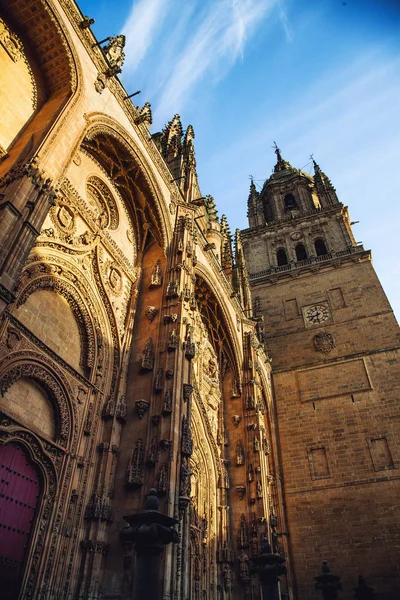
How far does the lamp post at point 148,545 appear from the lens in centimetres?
539

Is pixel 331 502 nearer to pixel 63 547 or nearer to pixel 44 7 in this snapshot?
pixel 63 547

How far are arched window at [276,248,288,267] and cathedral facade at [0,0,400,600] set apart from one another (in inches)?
281

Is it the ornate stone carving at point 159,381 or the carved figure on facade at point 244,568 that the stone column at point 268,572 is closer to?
the ornate stone carving at point 159,381

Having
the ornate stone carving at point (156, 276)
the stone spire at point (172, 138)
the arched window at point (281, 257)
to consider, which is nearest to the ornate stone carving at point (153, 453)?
the ornate stone carving at point (156, 276)

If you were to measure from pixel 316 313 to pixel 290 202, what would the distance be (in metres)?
14.0

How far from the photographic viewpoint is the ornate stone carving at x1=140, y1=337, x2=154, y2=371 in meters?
11.2

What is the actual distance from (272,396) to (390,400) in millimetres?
5725

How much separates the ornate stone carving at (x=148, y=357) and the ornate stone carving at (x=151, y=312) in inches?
33.2

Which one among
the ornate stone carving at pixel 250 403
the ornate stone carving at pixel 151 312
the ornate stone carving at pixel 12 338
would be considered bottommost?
the ornate stone carving at pixel 12 338

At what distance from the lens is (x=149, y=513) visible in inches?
225

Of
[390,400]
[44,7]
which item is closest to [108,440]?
[44,7]

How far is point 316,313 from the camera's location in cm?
2623

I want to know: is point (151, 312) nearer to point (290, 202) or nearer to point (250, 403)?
point (250, 403)

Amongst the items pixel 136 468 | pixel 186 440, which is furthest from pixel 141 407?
pixel 136 468
